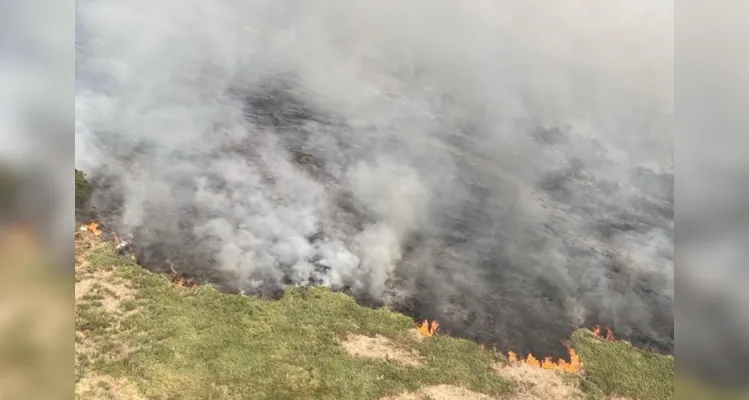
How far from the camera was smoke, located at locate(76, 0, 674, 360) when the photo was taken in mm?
1858

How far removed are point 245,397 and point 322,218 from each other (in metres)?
0.60

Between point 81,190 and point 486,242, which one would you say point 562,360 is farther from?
point 81,190

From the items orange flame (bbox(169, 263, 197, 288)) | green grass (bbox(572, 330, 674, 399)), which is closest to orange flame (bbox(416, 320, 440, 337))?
green grass (bbox(572, 330, 674, 399))

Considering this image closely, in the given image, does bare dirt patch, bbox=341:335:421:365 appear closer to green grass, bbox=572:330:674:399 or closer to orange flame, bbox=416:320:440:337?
orange flame, bbox=416:320:440:337

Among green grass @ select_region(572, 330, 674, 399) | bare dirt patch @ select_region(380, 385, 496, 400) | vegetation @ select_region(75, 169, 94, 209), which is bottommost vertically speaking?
bare dirt patch @ select_region(380, 385, 496, 400)

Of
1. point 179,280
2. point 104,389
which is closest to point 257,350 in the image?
point 179,280

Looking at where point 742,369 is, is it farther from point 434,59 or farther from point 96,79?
point 96,79

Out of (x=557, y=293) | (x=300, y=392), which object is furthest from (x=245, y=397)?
(x=557, y=293)

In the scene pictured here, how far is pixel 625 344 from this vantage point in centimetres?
187

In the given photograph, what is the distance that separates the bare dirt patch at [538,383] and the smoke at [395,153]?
0.08 meters

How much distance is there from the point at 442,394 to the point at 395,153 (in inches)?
30.4

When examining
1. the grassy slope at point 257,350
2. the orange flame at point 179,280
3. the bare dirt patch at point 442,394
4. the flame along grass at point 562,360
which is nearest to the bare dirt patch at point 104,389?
the grassy slope at point 257,350

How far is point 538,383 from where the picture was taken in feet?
6.07

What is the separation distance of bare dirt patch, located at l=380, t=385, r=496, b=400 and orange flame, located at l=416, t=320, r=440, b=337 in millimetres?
165
